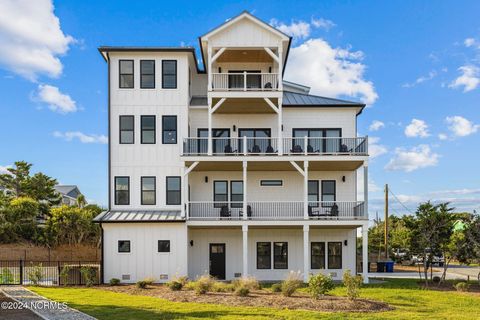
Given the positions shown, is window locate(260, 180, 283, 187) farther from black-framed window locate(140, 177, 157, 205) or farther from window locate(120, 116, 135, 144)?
window locate(120, 116, 135, 144)

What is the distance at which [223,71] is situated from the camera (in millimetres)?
25078

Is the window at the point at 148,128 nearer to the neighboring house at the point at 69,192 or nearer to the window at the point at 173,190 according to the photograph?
the window at the point at 173,190

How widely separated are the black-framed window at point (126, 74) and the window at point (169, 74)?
1.78m


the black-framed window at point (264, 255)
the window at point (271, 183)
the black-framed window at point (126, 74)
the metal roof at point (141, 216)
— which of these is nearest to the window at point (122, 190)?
the metal roof at point (141, 216)

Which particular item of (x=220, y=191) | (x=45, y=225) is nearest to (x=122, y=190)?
(x=220, y=191)

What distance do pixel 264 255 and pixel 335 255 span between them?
13.1ft

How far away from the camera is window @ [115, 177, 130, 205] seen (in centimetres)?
2319

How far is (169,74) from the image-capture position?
23.4 m

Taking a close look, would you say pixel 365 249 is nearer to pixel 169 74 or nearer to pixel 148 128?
pixel 148 128

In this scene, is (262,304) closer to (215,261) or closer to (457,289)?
(215,261)

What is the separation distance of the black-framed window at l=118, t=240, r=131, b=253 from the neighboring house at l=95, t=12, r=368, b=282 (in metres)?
0.12

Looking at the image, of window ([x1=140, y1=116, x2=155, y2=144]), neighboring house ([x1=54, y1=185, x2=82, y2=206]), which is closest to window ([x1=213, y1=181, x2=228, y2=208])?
Result: window ([x1=140, y1=116, x2=155, y2=144])

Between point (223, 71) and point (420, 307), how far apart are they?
1647cm

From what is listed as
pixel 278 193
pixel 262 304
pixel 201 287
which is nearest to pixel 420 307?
pixel 262 304
